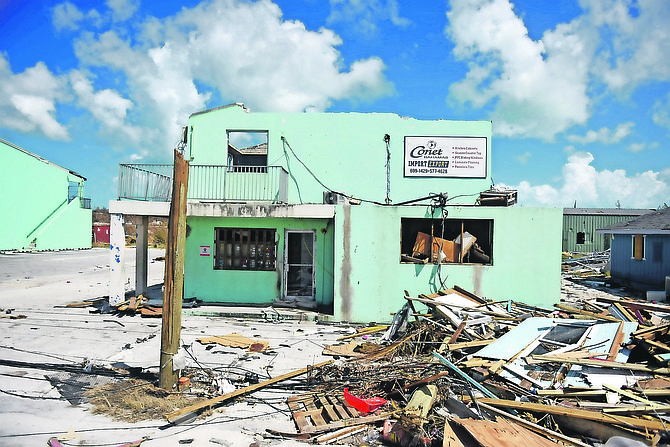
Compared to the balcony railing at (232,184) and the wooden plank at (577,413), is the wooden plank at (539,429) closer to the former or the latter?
the wooden plank at (577,413)

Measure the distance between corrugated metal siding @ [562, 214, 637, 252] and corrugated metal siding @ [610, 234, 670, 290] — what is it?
537 inches

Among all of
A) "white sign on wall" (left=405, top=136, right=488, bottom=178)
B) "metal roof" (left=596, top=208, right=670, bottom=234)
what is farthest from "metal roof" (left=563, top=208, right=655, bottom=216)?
"white sign on wall" (left=405, top=136, right=488, bottom=178)

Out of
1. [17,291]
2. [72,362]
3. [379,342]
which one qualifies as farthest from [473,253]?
[17,291]

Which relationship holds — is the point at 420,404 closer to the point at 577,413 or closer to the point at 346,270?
the point at 577,413

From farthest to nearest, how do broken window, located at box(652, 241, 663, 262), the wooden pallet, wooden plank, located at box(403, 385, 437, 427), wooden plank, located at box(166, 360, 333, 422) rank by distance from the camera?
1. broken window, located at box(652, 241, 663, 262)
2. wooden plank, located at box(166, 360, 333, 422)
3. the wooden pallet
4. wooden plank, located at box(403, 385, 437, 427)

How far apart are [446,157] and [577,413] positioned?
10683 millimetres

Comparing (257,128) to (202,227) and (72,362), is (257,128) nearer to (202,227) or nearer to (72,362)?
(202,227)

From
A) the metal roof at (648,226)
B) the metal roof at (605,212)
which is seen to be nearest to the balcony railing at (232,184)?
the metal roof at (648,226)

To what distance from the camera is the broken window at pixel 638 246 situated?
1945 cm

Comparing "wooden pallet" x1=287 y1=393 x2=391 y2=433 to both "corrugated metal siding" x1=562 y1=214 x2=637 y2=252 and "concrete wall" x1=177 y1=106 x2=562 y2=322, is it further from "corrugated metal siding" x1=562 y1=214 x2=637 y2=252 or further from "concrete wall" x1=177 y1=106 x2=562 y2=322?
"corrugated metal siding" x1=562 y1=214 x2=637 y2=252

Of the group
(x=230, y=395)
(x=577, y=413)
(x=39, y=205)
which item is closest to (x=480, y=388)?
(x=577, y=413)

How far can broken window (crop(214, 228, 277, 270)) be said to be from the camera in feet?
43.0

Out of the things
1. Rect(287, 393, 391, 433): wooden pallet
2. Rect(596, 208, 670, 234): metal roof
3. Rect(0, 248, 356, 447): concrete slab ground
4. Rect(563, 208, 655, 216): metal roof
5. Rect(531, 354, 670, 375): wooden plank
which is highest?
Rect(563, 208, 655, 216): metal roof

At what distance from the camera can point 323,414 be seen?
5.61 metres
